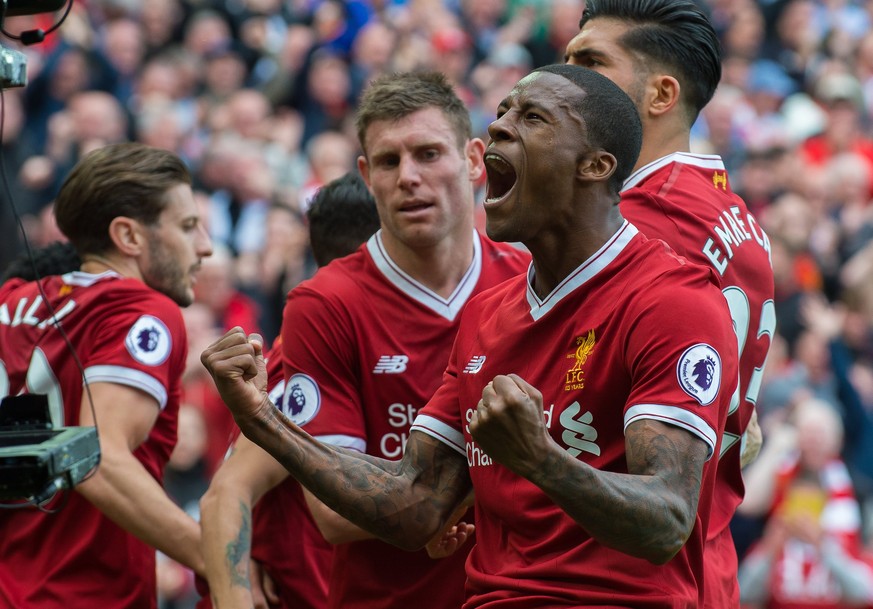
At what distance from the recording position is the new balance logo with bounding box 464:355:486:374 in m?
3.61

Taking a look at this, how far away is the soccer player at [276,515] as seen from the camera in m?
4.75

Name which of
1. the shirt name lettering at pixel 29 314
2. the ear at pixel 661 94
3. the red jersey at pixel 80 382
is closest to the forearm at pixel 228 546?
the red jersey at pixel 80 382

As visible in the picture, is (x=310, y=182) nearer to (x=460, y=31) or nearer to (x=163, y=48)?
(x=163, y=48)

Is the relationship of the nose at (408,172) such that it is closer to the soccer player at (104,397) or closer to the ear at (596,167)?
the soccer player at (104,397)

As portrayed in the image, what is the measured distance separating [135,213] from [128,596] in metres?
1.46

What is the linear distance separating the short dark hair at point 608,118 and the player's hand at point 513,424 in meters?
0.79

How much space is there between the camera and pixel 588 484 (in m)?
2.96

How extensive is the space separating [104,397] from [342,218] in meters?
1.18

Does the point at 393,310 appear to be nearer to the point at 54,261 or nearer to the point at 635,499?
the point at 54,261

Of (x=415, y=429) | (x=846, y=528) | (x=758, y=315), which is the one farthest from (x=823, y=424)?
(x=415, y=429)

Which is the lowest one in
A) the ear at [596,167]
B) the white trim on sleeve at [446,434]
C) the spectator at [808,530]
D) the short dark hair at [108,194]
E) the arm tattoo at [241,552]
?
the spectator at [808,530]

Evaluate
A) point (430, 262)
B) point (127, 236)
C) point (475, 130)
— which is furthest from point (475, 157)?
point (475, 130)

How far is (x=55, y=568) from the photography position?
4961mm

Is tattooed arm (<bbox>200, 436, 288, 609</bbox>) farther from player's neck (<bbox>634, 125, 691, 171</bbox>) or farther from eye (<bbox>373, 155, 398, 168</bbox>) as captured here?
player's neck (<bbox>634, 125, 691, 171</bbox>)
